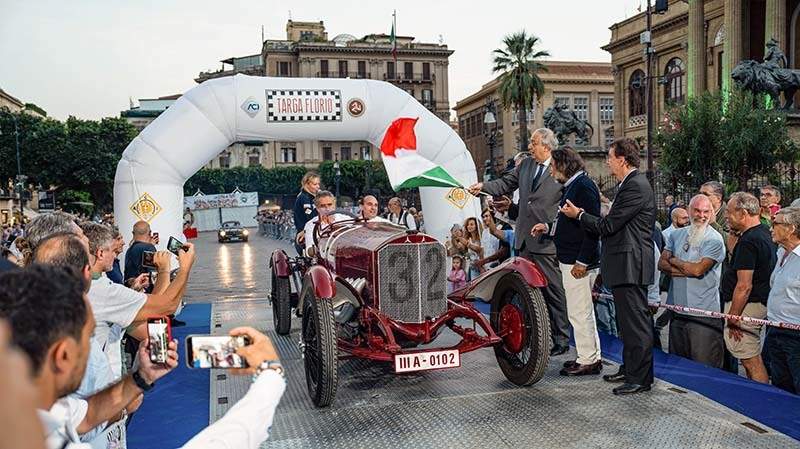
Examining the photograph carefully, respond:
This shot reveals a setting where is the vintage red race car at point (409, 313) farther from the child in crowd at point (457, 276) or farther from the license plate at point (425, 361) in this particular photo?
the child in crowd at point (457, 276)

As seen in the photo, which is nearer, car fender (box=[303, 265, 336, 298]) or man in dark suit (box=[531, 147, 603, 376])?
car fender (box=[303, 265, 336, 298])

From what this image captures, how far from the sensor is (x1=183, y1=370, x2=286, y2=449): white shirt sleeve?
1655 mm

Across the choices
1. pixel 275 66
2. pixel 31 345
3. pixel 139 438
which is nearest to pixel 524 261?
pixel 139 438

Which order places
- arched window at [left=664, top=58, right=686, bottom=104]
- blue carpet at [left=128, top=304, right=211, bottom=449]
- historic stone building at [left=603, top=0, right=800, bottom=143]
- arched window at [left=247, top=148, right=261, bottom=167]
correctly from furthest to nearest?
1. arched window at [left=247, top=148, right=261, bottom=167]
2. arched window at [left=664, top=58, right=686, bottom=104]
3. historic stone building at [left=603, top=0, right=800, bottom=143]
4. blue carpet at [left=128, top=304, right=211, bottom=449]

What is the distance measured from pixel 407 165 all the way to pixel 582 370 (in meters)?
2.91

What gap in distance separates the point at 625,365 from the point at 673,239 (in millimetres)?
1652

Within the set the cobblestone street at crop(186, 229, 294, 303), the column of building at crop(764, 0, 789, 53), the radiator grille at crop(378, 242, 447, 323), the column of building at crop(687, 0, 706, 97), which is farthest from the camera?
the column of building at crop(687, 0, 706, 97)

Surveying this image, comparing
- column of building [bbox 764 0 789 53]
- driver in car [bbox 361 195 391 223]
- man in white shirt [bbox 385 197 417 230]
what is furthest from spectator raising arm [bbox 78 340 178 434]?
column of building [bbox 764 0 789 53]

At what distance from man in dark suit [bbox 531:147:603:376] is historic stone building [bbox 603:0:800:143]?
64.9 ft

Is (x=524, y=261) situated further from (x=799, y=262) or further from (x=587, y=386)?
(x=799, y=262)

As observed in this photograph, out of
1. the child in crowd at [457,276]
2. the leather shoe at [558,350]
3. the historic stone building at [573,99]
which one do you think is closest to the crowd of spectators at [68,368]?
the leather shoe at [558,350]

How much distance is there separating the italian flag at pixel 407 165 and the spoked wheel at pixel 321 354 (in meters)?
2.09

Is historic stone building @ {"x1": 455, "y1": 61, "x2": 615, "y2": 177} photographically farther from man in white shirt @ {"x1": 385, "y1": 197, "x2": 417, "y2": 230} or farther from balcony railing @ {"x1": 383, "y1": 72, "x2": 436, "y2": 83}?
man in white shirt @ {"x1": 385, "y1": 197, "x2": 417, "y2": 230}

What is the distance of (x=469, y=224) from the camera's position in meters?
10.4
